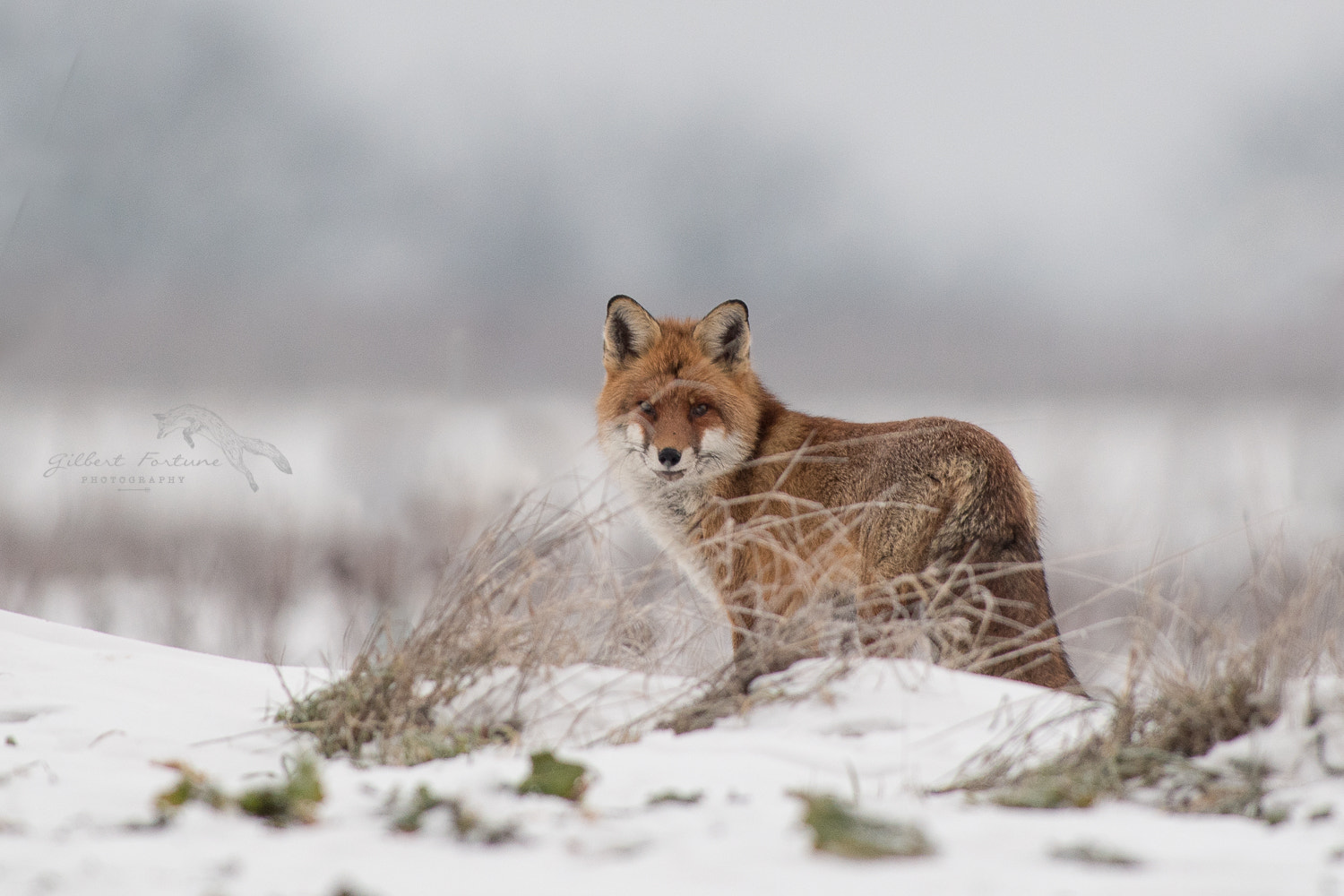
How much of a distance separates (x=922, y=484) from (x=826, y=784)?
226 centimetres

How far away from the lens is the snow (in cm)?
163

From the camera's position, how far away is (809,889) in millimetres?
1547

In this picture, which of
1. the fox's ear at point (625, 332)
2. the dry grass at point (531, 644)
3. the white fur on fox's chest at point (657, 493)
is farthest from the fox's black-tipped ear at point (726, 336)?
the dry grass at point (531, 644)

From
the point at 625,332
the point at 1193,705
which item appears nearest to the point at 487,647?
the point at 1193,705

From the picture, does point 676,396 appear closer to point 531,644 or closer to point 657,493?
point 657,493

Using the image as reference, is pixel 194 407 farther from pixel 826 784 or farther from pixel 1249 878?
pixel 1249 878

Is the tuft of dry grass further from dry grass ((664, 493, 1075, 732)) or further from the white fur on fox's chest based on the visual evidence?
the white fur on fox's chest

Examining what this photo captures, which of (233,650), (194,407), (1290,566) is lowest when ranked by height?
(233,650)

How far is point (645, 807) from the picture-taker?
2076mm

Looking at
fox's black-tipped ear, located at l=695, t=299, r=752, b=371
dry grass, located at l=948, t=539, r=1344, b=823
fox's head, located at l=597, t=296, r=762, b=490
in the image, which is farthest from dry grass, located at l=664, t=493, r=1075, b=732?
fox's black-tipped ear, located at l=695, t=299, r=752, b=371

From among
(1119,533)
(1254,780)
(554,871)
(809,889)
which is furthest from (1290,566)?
(554,871)

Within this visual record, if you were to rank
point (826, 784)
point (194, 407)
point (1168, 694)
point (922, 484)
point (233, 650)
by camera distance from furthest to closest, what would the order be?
point (194, 407) < point (233, 650) < point (922, 484) < point (1168, 694) < point (826, 784)

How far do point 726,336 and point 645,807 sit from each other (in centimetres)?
348

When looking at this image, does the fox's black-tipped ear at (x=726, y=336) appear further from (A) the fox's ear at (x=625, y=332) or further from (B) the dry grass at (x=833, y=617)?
(B) the dry grass at (x=833, y=617)
